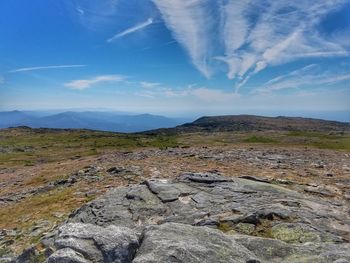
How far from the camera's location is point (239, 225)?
673 inches

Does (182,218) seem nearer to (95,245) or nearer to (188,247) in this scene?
(188,247)

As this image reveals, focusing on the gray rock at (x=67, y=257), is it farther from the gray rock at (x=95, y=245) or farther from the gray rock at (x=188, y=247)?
the gray rock at (x=188, y=247)

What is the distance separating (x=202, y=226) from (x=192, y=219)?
290 centimetres

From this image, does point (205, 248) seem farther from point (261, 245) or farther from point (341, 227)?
point (341, 227)

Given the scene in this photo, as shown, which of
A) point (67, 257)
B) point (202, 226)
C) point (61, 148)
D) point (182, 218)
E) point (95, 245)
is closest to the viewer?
point (67, 257)

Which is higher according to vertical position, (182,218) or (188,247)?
(188,247)

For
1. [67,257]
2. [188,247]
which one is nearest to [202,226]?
[188,247]

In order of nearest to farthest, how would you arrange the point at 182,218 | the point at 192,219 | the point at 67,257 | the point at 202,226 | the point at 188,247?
the point at 67,257 → the point at 188,247 → the point at 202,226 → the point at 192,219 → the point at 182,218

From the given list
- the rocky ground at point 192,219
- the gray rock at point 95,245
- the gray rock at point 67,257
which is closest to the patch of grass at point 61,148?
the rocky ground at point 192,219

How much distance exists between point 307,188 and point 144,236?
54.3ft

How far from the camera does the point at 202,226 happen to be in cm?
1548

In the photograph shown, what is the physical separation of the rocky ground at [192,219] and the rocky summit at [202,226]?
0.04 m

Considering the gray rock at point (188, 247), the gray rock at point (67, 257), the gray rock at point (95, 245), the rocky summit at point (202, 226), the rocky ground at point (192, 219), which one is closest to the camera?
the gray rock at point (188, 247)

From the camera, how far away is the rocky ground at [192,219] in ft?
41.3
